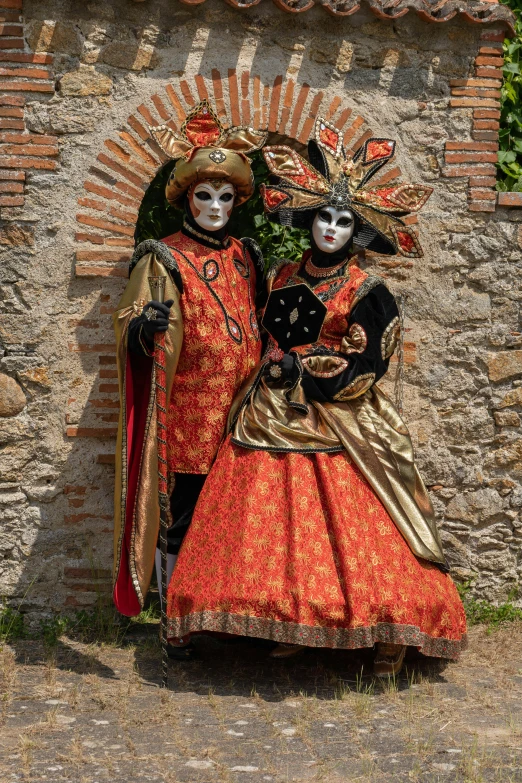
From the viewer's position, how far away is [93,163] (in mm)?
5066

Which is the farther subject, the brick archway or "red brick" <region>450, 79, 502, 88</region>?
"red brick" <region>450, 79, 502, 88</region>

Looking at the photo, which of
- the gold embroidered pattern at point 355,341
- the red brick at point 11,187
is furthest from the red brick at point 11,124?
the gold embroidered pattern at point 355,341

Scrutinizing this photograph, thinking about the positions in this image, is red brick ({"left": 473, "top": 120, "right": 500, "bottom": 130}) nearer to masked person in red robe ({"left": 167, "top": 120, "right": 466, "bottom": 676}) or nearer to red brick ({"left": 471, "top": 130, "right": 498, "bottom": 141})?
red brick ({"left": 471, "top": 130, "right": 498, "bottom": 141})

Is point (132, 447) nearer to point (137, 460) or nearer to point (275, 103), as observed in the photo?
point (137, 460)

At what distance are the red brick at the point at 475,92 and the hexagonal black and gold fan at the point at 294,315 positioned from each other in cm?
151

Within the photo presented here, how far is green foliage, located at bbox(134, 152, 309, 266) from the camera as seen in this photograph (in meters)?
6.36

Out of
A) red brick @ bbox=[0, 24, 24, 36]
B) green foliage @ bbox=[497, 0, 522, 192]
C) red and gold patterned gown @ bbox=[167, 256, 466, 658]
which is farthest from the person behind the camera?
green foliage @ bbox=[497, 0, 522, 192]

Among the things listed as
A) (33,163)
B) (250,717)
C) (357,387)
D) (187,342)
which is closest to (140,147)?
(33,163)

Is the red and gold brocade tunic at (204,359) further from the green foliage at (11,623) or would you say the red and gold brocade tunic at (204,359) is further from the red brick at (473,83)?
the red brick at (473,83)

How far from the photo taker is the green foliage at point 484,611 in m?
5.46

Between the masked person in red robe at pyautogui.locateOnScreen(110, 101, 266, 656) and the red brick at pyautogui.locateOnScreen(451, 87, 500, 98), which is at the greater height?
the red brick at pyautogui.locateOnScreen(451, 87, 500, 98)

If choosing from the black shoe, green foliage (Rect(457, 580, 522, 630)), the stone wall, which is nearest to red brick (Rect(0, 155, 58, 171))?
the stone wall

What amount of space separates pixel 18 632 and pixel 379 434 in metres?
1.97

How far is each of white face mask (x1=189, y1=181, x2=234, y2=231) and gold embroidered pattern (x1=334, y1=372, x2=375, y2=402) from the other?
0.94 m
